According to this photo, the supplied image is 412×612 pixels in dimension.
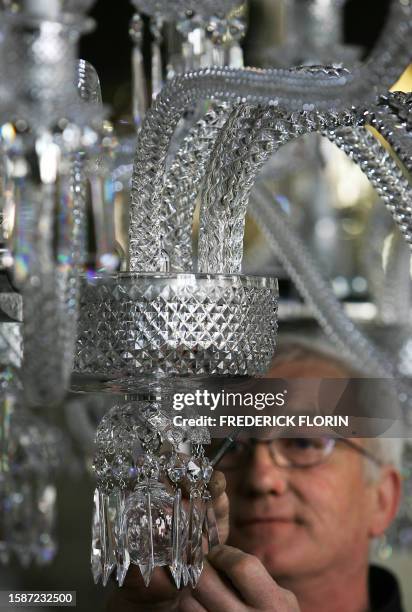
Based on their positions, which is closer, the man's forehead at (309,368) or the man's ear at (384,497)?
the man's forehead at (309,368)

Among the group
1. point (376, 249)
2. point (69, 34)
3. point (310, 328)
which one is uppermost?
point (69, 34)

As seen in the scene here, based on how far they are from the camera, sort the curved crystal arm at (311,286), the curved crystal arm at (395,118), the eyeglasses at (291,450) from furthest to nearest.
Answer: the curved crystal arm at (311,286) → the eyeglasses at (291,450) → the curved crystal arm at (395,118)

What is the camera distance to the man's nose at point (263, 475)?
629 millimetres

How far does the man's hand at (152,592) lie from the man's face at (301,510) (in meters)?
0.03

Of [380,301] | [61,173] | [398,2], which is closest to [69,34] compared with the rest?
[61,173]

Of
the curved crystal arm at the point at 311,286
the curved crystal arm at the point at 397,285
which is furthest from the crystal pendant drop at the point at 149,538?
the curved crystal arm at the point at 397,285

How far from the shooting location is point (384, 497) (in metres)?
0.90

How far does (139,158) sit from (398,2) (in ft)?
0.53

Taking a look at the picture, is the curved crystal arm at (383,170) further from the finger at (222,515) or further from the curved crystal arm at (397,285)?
the curved crystal arm at (397,285)

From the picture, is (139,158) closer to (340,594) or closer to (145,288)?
(145,288)

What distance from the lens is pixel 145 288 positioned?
1.40 feet

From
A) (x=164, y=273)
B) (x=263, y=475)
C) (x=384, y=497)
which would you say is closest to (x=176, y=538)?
(x=164, y=273)

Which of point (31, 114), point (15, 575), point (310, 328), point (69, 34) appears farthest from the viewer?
point (310, 328)

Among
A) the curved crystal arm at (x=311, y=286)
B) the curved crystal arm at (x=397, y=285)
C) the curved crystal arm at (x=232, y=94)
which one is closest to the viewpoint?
the curved crystal arm at (x=232, y=94)
